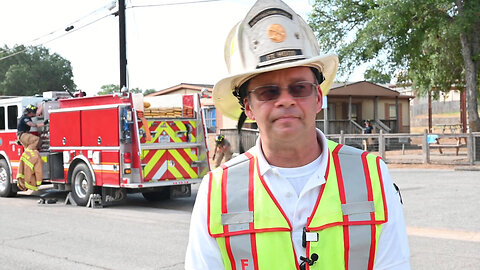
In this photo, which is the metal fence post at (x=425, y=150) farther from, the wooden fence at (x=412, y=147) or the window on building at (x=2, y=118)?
the window on building at (x=2, y=118)

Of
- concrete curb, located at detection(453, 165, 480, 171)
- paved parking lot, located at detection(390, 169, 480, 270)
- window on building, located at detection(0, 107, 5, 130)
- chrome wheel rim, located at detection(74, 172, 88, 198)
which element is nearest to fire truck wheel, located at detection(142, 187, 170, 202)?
chrome wheel rim, located at detection(74, 172, 88, 198)

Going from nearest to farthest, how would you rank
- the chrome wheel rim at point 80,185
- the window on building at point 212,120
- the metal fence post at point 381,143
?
the chrome wheel rim at point 80,185 < the metal fence post at point 381,143 < the window on building at point 212,120

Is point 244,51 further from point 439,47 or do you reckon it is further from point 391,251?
point 439,47

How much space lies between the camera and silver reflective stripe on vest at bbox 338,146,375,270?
203 cm

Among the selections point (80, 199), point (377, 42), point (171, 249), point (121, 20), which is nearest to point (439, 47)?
point (377, 42)

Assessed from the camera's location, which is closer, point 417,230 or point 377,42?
point 417,230

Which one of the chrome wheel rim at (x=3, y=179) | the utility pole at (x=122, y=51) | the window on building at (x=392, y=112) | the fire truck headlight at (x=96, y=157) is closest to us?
the fire truck headlight at (x=96, y=157)

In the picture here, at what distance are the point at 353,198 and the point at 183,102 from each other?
36.3 ft

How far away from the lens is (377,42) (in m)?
21.7

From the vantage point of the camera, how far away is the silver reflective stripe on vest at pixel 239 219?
2.07 meters

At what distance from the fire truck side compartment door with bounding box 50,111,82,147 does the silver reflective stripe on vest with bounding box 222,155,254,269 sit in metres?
11.1

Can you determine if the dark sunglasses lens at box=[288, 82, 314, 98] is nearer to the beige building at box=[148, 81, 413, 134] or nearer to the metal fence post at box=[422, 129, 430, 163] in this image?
the metal fence post at box=[422, 129, 430, 163]

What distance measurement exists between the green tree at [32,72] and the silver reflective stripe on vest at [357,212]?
59.9 meters

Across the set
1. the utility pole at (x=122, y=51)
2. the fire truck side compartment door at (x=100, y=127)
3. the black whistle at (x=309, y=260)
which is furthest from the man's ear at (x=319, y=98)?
the utility pole at (x=122, y=51)
